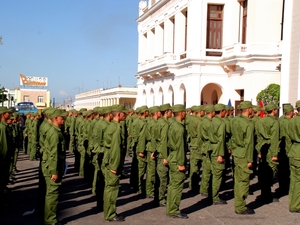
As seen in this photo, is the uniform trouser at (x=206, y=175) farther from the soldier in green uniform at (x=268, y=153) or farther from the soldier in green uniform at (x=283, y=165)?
the soldier in green uniform at (x=283, y=165)

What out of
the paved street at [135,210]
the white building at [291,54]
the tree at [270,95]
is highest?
the white building at [291,54]

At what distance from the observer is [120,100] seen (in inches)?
1943

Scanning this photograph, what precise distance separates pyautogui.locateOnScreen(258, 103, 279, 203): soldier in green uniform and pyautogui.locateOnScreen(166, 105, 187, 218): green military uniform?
229 centimetres

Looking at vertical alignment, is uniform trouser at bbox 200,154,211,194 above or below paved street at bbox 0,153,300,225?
above

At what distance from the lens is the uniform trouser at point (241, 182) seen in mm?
7250

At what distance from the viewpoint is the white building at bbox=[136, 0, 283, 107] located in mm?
20234

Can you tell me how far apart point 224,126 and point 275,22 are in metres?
14.4

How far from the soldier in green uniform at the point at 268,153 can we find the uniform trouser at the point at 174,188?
2.31 m

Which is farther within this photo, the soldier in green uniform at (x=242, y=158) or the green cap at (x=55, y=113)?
the soldier in green uniform at (x=242, y=158)

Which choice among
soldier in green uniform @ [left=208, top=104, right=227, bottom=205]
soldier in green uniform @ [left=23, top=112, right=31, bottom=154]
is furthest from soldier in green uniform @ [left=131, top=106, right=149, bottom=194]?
soldier in green uniform @ [left=23, top=112, right=31, bottom=154]

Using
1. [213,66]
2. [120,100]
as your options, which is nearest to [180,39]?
[213,66]

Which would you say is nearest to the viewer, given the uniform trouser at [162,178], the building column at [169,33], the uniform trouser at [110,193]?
the uniform trouser at [110,193]

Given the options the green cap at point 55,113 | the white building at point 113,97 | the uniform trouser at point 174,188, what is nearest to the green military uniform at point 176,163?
the uniform trouser at point 174,188

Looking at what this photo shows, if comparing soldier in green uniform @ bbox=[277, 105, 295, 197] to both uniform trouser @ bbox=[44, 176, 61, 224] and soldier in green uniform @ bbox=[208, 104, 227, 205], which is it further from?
uniform trouser @ bbox=[44, 176, 61, 224]
